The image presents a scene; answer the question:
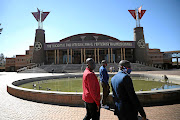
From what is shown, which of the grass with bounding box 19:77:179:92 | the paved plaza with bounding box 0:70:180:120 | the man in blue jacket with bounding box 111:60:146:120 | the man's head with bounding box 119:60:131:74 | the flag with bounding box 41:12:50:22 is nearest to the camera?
the man in blue jacket with bounding box 111:60:146:120

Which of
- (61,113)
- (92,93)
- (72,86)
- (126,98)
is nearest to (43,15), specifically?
(72,86)

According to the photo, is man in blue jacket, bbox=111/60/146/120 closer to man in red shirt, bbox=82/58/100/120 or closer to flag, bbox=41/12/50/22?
man in red shirt, bbox=82/58/100/120

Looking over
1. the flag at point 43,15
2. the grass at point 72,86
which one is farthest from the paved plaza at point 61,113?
the flag at point 43,15

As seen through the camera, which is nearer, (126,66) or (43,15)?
(126,66)

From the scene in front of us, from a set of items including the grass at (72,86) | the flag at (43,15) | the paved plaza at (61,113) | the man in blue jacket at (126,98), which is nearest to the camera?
the man in blue jacket at (126,98)

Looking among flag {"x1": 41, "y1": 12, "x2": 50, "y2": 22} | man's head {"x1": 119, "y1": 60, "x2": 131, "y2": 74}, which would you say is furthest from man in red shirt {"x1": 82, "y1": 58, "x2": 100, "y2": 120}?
flag {"x1": 41, "y1": 12, "x2": 50, "y2": 22}

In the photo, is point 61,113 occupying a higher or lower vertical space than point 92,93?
lower

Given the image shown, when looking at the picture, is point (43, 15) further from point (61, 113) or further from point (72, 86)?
point (61, 113)

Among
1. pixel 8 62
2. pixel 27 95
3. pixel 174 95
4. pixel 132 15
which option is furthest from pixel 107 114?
pixel 8 62

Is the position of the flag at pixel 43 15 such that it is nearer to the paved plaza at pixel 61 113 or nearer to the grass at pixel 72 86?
the grass at pixel 72 86

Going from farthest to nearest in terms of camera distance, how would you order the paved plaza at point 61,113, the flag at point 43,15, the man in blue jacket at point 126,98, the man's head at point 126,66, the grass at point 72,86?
the flag at point 43,15, the grass at point 72,86, the paved plaza at point 61,113, the man's head at point 126,66, the man in blue jacket at point 126,98

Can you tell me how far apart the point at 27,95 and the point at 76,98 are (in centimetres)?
280

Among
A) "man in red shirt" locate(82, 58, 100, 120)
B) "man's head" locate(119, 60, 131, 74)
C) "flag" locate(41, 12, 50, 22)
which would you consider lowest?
"man in red shirt" locate(82, 58, 100, 120)

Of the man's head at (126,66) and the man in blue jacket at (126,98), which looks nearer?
the man in blue jacket at (126,98)
